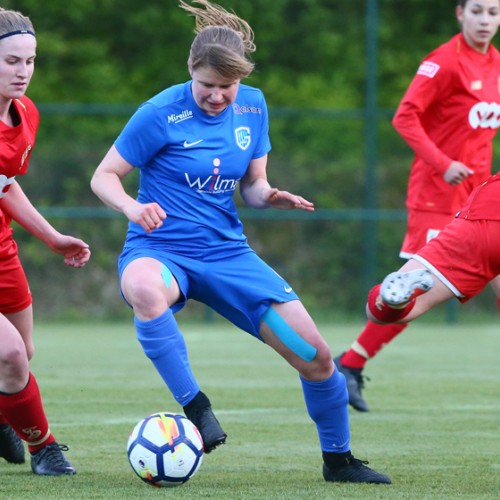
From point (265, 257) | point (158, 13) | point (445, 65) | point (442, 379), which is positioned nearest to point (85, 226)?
point (265, 257)

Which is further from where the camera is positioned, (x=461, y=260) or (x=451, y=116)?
(x=451, y=116)

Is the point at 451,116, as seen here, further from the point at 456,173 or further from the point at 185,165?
the point at 185,165

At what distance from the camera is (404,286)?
176 inches

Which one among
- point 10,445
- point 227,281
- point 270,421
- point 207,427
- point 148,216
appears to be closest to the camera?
point 148,216

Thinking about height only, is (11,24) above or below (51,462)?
above

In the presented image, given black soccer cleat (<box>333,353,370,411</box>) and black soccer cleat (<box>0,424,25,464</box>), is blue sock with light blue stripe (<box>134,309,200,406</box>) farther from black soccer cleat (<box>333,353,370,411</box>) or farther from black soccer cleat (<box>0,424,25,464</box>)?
black soccer cleat (<box>333,353,370,411</box>)

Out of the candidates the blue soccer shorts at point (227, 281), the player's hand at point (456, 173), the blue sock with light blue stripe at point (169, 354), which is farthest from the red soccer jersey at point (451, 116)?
the blue sock with light blue stripe at point (169, 354)

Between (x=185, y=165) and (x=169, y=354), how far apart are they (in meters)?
0.76

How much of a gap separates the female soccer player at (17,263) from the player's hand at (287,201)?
31.1 inches

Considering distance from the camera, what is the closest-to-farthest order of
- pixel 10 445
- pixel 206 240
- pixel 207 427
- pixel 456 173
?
pixel 207 427
pixel 206 240
pixel 10 445
pixel 456 173

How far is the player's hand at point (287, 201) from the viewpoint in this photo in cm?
462

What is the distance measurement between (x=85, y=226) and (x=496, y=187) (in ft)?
32.5

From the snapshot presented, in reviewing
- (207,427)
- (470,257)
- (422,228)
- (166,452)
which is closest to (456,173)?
(422,228)

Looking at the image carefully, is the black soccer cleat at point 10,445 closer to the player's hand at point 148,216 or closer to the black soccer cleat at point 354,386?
the player's hand at point 148,216
